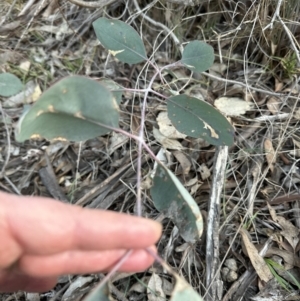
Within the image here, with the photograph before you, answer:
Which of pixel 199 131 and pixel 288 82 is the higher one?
pixel 199 131

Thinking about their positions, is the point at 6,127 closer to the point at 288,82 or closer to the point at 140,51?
the point at 140,51

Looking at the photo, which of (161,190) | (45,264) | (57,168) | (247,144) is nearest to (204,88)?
(247,144)

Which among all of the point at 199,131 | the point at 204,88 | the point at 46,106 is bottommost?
the point at 204,88

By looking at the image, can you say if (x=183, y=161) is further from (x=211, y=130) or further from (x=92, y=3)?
(x=92, y=3)

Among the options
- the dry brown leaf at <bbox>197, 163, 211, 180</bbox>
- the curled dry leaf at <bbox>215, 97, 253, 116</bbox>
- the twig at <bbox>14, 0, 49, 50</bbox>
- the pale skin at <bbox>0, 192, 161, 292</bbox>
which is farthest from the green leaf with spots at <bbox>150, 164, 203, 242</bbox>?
the twig at <bbox>14, 0, 49, 50</bbox>


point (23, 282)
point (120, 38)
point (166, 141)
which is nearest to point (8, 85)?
point (120, 38)

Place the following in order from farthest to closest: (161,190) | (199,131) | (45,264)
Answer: (199,131), (161,190), (45,264)
